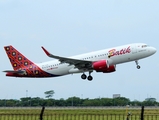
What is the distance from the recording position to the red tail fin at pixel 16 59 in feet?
210

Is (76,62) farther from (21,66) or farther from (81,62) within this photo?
(21,66)

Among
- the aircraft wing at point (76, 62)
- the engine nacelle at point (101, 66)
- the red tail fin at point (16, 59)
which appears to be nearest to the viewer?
the engine nacelle at point (101, 66)

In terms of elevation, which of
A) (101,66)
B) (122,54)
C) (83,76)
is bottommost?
(83,76)

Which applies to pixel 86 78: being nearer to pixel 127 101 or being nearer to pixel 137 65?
pixel 137 65

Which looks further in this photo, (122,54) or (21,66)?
(21,66)

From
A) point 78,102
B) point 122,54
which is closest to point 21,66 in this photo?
point 78,102

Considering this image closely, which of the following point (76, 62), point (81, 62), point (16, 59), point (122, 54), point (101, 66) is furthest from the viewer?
point (16, 59)

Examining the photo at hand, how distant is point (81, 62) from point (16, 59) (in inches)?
515

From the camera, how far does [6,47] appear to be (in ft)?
222

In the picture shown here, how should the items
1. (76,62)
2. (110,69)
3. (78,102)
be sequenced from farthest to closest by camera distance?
(78,102) → (110,69) → (76,62)

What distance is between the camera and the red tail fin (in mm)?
64062

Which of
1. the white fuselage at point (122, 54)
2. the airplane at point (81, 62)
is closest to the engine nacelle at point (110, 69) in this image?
the airplane at point (81, 62)

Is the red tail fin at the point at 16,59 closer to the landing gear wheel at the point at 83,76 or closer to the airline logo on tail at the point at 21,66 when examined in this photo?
the airline logo on tail at the point at 21,66

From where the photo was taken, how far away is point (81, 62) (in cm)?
5666
